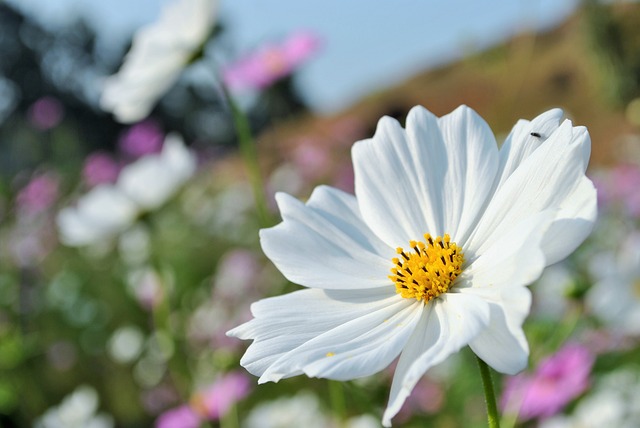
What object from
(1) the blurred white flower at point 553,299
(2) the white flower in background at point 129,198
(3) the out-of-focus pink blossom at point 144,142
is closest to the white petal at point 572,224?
(2) the white flower in background at point 129,198

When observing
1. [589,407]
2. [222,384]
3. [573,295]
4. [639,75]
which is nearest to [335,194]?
[573,295]

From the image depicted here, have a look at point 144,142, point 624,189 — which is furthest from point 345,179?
point 144,142

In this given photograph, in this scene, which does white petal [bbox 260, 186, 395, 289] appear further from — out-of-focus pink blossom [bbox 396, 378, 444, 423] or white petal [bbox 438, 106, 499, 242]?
out-of-focus pink blossom [bbox 396, 378, 444, 423]

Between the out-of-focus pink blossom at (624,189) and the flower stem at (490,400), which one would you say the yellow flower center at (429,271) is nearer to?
the flower stem at (490,400)

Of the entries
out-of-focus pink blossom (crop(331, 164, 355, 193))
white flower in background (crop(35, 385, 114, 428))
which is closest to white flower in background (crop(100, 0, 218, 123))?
white flower in background (crop(35, 385, 114, 428))

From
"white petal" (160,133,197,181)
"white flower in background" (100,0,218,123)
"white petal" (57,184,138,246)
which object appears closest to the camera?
"white flower in background" (100,0,218,123)

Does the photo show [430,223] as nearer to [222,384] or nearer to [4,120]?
[222,384]

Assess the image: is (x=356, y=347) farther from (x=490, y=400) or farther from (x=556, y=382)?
(x=556, y=382)
